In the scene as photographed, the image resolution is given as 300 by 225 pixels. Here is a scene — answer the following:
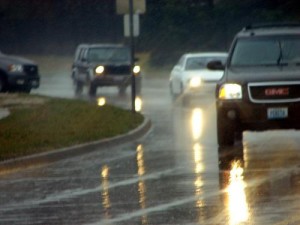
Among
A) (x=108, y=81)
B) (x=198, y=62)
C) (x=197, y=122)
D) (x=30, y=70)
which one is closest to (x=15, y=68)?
(x=30, y=70)

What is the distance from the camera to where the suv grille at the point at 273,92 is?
18062 millimetres

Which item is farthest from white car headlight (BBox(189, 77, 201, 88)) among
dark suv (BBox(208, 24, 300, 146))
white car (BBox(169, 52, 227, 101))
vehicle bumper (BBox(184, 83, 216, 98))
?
dark suv (BBox(208, 24, 300, 146))

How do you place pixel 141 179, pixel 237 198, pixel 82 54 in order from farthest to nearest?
pixel 82 54 < pixel 141 179 < pixel 237 198

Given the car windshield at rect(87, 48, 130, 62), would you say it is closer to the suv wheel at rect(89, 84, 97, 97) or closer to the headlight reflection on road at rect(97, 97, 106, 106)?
the suv wheel at rect(89, 84, 97, 97)

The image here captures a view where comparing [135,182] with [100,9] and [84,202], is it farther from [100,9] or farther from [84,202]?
[100,9]

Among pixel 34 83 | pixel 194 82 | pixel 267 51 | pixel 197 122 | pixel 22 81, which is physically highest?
pixel 267 51

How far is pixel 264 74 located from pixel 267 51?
1.26m

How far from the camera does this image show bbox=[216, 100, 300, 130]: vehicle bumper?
18.0 meters

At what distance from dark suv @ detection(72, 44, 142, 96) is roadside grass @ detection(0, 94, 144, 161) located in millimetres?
10950

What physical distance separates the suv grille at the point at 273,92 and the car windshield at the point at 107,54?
22211 mm

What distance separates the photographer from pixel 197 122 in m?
25.0

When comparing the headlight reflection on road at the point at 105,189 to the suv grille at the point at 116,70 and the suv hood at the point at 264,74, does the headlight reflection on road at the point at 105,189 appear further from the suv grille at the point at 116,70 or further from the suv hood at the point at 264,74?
the suv grille at the point at 116,70

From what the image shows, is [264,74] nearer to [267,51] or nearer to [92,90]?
[267,51]

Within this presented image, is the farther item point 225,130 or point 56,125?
point 56,125
